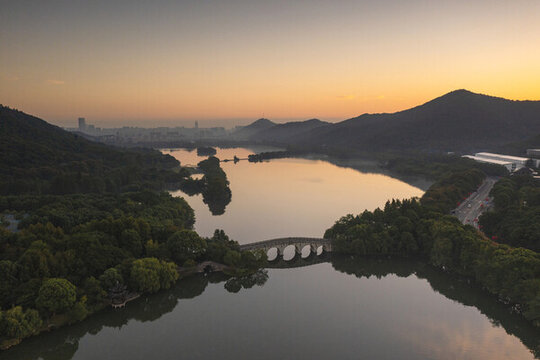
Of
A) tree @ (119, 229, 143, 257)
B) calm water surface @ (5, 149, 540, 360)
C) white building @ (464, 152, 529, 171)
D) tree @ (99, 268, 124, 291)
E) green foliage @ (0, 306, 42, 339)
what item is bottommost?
calm water surface @ (5, 149, 540, 360)

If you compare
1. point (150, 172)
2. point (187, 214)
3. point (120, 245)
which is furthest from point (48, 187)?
point (120, 245)

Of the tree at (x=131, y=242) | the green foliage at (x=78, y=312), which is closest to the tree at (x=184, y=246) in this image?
the tree at (x=131, y=242)

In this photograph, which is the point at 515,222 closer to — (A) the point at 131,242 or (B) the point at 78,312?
(A) the point at 131,242

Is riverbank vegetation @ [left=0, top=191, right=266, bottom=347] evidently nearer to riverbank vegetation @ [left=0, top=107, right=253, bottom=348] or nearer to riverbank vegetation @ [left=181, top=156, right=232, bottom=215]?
riverbank vegetation @ [left=0, top=107, right=253, bottom=348]

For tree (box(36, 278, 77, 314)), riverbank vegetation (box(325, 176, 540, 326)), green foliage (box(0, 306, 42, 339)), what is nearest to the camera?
green foliage (box(0, 306, 42, 339))

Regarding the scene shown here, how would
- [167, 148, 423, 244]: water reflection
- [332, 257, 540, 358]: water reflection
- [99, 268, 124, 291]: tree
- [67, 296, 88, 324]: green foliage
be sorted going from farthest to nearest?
[167, 148, 423, 244]: water reflection
[99, 268, 124, 291]: tree
[332, 257, 540, 358]: water reflection
[67, 296, 88, 324]: green foliage

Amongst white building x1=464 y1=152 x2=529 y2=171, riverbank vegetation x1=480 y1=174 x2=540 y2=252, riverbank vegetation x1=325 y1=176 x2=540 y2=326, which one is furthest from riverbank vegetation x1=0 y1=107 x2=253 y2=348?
white building x1=464 y1=152 x2=529 y2=171

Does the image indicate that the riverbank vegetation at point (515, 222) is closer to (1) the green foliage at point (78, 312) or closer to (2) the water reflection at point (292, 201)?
(2) the water reflection at point (292, 201)
